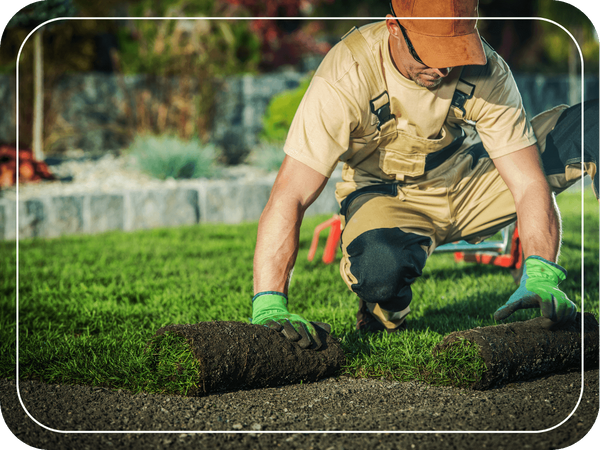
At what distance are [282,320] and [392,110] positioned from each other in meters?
1.01

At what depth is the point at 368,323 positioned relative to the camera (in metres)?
2.83

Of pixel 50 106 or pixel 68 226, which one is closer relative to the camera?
pixel 68 226

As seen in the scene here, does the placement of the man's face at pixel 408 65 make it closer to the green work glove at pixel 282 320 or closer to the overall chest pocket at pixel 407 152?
the overall chest pocket at pixel 407 152

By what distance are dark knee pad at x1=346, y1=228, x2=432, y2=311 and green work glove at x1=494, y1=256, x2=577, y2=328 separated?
0.48 m

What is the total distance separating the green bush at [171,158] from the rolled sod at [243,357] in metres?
4.09

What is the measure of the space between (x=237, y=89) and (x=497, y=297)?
207 inches

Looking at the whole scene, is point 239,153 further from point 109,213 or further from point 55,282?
point 55,282

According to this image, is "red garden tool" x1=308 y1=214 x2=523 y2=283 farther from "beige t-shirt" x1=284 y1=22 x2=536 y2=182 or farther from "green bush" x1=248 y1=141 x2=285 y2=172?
"green bush" x1=248 y1=141 x2=285 y2=172

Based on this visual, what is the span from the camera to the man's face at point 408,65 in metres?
2.30

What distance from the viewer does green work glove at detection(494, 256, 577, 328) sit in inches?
85.4

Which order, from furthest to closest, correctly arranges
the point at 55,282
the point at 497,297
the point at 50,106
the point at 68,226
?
the point at 50,106
the point at 68,226
the point at 55,282
the point at 497,297

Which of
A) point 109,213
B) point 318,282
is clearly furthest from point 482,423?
point 109,213

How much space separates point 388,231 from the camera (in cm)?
263

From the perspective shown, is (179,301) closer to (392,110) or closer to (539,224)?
(392,110)
